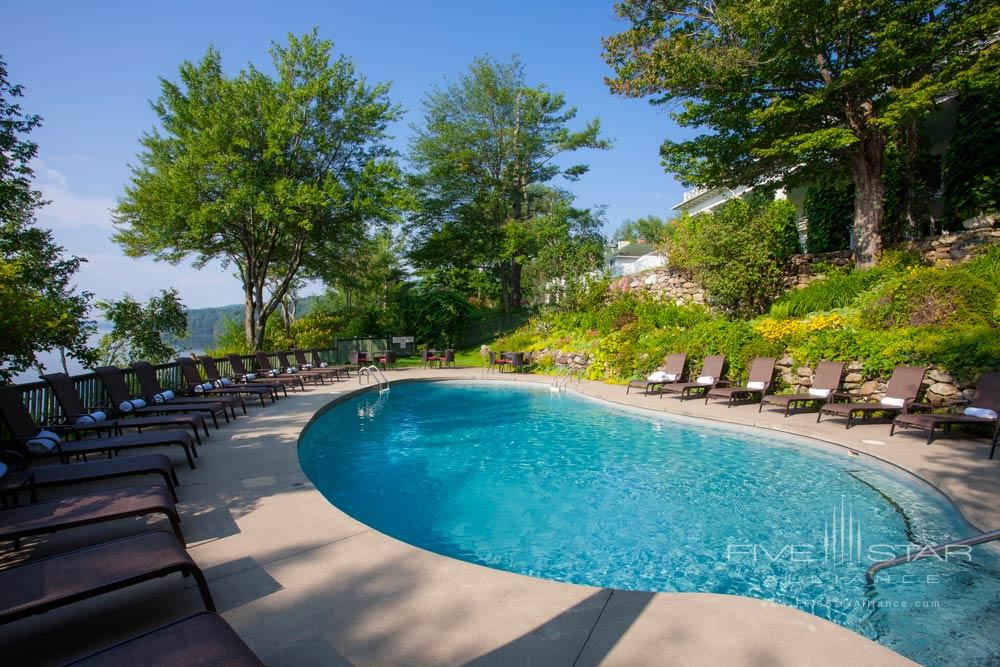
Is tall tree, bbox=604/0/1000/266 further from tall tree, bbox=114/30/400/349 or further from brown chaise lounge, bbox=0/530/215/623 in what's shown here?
brown chaise lounge, bbox=0/530/215/623

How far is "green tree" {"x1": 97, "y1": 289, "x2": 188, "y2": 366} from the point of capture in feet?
48.4

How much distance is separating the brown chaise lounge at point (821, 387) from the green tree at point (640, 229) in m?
69.0

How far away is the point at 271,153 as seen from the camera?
61.5 feet

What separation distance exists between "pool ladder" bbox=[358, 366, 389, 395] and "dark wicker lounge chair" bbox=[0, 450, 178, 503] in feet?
33.2

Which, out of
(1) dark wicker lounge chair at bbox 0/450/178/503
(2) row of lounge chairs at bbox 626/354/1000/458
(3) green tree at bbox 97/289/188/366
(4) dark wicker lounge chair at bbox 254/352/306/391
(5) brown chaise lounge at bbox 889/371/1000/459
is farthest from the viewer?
(3) green tree at bbox 97/289/188/366

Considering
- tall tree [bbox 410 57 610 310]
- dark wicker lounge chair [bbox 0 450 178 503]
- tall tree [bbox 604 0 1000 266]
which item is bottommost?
dark wicker lounge chair [bbox 0 450 178 503]

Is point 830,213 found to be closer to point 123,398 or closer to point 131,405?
point 131,405

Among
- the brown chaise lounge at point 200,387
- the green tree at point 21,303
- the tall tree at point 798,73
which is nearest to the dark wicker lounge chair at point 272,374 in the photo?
the brown chaise lounge at point 200,387

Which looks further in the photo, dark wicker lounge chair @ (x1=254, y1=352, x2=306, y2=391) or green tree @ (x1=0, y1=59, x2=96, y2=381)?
dark wicker lounge chair @ (x1=254, y1=352, x2=306, y2=391)

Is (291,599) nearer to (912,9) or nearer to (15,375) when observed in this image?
(15,375)

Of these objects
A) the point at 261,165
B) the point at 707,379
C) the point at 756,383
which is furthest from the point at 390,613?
the point at 261,165

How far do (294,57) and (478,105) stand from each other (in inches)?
477

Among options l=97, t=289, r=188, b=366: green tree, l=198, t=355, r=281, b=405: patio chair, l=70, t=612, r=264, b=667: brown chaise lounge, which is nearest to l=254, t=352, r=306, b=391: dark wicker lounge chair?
l=198, t=355, r=281, b=405: patio chair

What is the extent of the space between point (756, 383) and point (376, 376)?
12155 millimetres
